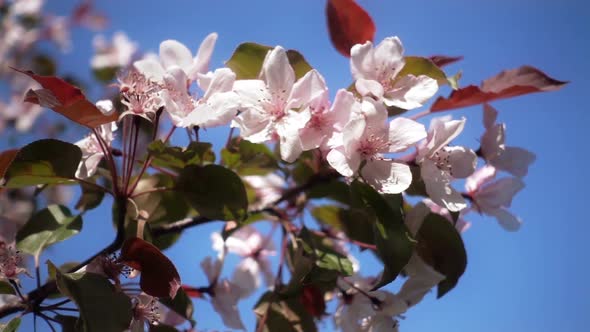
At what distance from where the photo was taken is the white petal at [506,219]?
3.48ft

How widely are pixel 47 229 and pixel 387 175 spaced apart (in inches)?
24.9

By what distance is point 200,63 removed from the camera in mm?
970

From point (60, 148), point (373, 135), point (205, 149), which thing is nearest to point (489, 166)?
point (373, 135)

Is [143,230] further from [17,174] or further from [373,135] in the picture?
[373,135]

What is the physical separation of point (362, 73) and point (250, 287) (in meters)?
0.73

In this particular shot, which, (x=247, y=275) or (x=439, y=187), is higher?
(x=439, y=187)

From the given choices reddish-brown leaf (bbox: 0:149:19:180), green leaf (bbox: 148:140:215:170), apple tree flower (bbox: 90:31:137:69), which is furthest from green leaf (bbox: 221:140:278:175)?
apple tree flower (bbox: 90:31:137:69)

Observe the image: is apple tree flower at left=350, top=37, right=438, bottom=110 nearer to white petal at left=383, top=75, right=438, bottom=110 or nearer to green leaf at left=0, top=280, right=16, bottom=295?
white petal at left=383, top=75, right=438, bottom=110

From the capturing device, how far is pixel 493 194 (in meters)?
1.07

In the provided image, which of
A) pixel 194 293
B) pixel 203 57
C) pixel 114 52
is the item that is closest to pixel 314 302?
pixel 194 293

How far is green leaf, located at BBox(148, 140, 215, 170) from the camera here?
0.88 meters

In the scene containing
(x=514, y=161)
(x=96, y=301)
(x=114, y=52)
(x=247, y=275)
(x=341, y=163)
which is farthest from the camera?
(x=114, y=52)

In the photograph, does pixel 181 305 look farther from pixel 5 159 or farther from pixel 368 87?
pixel 368 87

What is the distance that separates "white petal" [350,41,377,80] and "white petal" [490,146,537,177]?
32 cm
